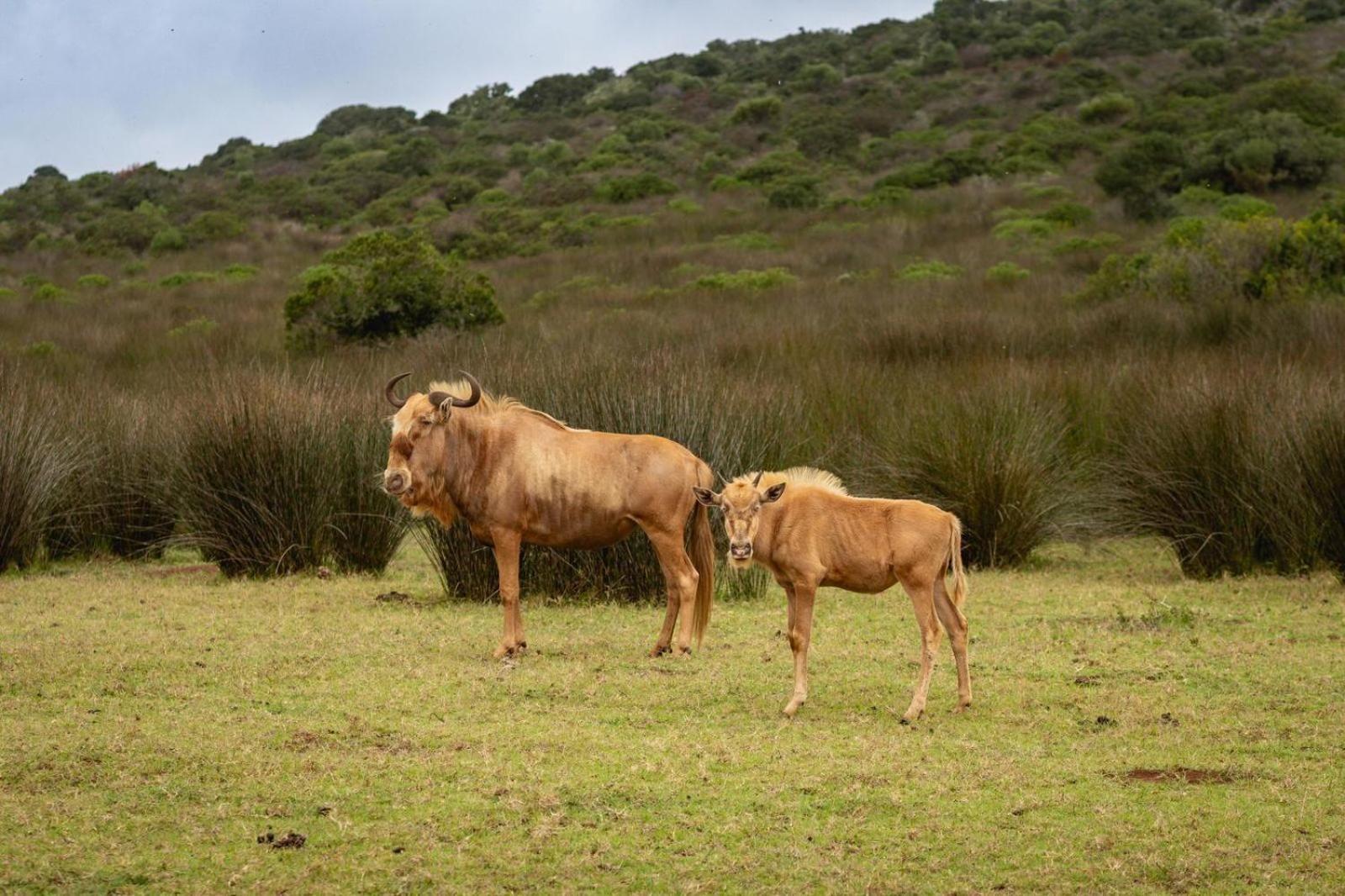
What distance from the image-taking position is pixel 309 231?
152 ft

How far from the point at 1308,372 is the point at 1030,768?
8.71m

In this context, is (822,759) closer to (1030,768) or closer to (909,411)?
(1030,768)

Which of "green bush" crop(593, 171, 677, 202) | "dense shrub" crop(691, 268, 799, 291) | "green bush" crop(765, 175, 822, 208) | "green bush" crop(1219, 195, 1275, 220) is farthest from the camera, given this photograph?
"green bush" crop(593, 171, 677, 202)

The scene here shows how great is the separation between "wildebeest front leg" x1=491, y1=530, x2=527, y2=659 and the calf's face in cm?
180

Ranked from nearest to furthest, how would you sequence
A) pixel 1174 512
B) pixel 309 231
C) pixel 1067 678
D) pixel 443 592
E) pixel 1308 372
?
pixel 1067 678, pixel 443 592, pixel 1174 512, pixel 1308 372, pixel 309 231

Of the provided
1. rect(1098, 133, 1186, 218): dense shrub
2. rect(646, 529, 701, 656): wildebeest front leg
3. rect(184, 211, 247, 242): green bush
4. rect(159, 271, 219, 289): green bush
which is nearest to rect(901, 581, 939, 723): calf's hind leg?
rect(646, 529, 701, 656): wildebeest front leg

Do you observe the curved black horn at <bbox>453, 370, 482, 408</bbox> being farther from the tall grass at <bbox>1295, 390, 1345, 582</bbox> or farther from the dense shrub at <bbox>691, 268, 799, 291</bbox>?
the dense shrub at <bbox>691, 268, 799, 291</bbox>

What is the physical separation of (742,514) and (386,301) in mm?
16452

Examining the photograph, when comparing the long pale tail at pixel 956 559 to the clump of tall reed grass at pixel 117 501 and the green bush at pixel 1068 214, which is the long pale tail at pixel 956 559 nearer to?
the clump of tall reed grass at pixel 117 501

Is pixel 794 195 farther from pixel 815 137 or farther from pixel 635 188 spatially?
pixel 815 137

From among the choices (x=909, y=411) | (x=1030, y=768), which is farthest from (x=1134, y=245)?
(x=1030, y=768)

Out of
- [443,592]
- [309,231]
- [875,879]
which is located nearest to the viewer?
[875,879]

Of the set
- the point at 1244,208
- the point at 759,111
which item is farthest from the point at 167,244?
the point at 1244,208

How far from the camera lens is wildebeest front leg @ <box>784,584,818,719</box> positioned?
285 inches
